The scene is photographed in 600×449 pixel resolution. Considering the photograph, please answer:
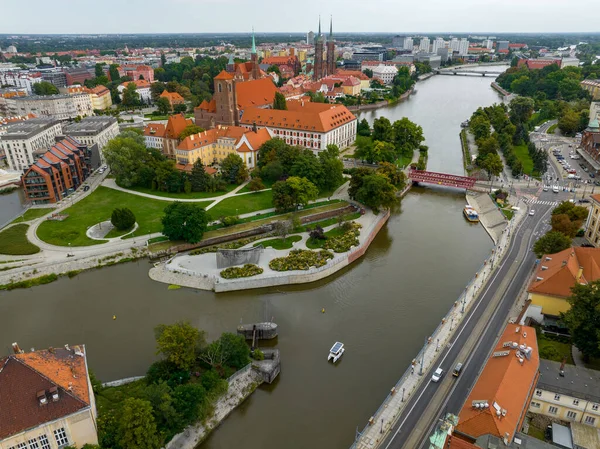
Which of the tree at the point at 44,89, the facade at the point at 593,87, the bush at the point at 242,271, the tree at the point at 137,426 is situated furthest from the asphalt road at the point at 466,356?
the tree at the point at 44,89

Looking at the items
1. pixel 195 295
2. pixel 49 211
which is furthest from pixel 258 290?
pixel 49 211

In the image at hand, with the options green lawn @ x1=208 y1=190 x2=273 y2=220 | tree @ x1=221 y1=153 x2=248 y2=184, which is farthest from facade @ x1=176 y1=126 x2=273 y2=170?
green lawn @ x1=208 y1=190 x2=273 y2=220

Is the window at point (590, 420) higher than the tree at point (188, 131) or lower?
lower

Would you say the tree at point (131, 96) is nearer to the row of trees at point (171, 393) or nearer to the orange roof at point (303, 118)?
the orange roof at point (303, 118)

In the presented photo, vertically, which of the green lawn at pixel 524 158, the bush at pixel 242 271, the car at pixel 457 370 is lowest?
the bush at pixel 242 271

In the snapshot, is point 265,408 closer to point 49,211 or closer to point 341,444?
point 341,444

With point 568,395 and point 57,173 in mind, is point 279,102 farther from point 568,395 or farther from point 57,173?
point 568,395

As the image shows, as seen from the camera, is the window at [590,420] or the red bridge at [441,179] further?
the red bridge at [441,179]

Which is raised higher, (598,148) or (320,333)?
(598,148)
